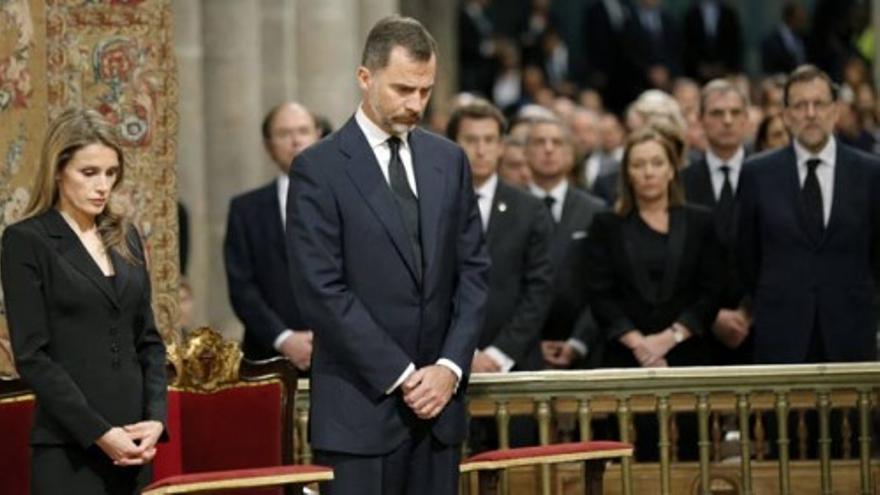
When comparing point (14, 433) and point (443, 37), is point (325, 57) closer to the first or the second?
point (443, 37)

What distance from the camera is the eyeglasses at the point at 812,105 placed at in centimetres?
1223

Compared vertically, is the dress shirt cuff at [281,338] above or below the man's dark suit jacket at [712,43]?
below

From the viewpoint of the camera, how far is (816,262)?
12.2 metres

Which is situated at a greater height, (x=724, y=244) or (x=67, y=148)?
(x=67, y=148)

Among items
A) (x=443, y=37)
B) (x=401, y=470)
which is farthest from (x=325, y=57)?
(x=401, y=470)

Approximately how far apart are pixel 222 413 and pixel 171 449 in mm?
242

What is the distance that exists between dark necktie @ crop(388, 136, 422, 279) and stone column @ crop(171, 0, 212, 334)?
764 centimetres

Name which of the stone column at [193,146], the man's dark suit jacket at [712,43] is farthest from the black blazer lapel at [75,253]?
the man's dark suit jacket at [712,43]

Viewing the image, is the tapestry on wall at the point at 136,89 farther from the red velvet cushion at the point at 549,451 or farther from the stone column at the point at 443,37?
the stone column at the point at 443,37

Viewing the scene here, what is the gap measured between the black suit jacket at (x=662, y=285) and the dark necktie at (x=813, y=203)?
45 cm

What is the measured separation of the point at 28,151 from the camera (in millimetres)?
10594

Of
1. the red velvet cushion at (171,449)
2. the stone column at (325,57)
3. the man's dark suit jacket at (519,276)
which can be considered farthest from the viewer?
the stone column at (325,57)

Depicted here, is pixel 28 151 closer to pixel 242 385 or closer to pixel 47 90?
pixel 47 90

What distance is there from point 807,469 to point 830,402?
1.62 ft
